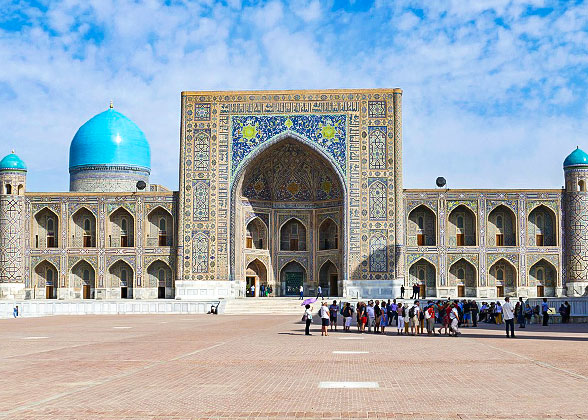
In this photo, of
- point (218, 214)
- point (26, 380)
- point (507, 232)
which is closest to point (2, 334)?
point (26, 380)

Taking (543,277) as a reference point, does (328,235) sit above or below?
above

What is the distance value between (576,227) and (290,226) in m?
14.8

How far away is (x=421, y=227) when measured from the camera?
40406mm

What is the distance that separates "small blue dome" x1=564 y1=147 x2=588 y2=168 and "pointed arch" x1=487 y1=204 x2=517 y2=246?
150 inches

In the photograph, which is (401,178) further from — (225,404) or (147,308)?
(225,404)

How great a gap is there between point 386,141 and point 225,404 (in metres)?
31.5

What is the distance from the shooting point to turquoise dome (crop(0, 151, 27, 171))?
40781 mm

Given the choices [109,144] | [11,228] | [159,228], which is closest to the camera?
[11,228]

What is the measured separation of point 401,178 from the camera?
38.9 metres

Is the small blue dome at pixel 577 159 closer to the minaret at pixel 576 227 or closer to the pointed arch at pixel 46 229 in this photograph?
the minaret at pixel 576 227

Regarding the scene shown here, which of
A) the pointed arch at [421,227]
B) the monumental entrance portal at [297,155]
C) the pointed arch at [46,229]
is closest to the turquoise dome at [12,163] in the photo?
the pointed arch at [46,229]

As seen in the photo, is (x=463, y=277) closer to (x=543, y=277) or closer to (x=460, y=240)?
(x=460, y=240)

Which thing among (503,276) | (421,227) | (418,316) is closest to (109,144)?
(421,227)

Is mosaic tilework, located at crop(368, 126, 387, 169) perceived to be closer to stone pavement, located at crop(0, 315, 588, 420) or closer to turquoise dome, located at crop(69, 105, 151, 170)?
turquoise dome, located at crop(69, 105, 151, 170)
